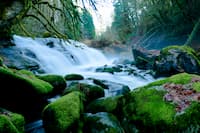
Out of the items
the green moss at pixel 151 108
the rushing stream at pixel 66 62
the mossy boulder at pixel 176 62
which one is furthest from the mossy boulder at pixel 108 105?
the mossy boulder at pixel 176 62

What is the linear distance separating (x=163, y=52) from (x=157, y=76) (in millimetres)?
1373

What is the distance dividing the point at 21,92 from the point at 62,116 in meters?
1.80

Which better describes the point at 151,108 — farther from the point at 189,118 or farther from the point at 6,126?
the point at 6,126

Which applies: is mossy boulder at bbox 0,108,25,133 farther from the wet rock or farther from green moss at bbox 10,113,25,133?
the wet rock

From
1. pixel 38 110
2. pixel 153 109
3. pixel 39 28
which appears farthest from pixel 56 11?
pixel 39 28

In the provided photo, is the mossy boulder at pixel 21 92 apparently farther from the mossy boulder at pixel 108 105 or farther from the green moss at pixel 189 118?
the green moss at pixel 189 118

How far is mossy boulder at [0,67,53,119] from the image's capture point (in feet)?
19.1

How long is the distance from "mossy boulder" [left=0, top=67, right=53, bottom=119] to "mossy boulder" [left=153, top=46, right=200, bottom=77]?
27.3 ft

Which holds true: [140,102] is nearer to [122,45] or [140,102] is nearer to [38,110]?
[38,110]

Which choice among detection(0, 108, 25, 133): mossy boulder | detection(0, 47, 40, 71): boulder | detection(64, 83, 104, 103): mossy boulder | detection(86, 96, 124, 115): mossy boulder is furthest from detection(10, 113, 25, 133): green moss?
detection(0, 47, 40, 71): boulder

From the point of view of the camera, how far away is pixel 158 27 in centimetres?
2706

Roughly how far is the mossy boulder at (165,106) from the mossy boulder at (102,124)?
10.0 inches

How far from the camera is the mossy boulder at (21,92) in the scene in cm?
582

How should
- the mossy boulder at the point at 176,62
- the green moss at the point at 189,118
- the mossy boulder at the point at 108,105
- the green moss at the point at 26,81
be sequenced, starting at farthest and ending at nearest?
the mossy boulder at the point at 176,62 < the green moss at the point at 26,81 < the mossy boulder at the point at 108,105 < the green moss at the point at 189,118
